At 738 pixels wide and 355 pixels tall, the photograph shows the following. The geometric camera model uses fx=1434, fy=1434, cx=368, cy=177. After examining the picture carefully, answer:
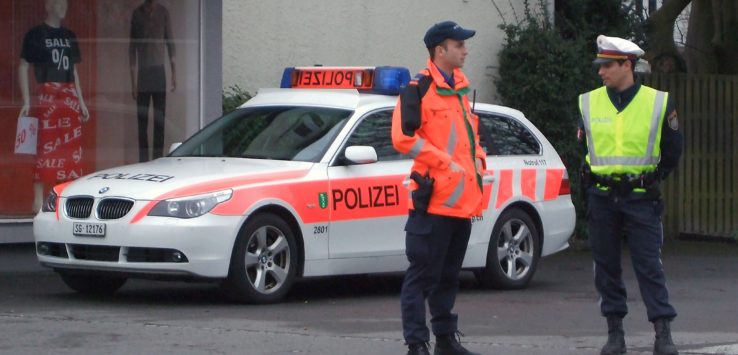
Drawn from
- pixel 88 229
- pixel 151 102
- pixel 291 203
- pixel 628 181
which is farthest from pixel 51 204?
pixel 628 181

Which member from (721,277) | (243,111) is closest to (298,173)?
(243,111)

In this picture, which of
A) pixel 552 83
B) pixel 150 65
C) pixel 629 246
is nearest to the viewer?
pixel 629 246

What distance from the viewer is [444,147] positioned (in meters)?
7.54

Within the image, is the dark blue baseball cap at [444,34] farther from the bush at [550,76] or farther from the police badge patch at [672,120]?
the bush at [550,76]

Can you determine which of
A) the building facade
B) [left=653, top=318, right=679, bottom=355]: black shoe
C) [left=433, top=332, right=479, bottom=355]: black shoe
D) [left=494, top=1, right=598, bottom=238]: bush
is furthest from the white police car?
[left=494, top=1, right=598, bottom=238]: bush

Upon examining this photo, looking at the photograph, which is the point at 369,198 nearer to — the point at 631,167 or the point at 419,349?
the point at 631,167

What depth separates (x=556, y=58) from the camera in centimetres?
1661

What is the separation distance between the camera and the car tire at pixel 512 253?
11633 millimetres

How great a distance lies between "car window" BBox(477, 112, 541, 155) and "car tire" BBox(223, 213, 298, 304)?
7.76 feet

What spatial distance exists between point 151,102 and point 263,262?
190 inches

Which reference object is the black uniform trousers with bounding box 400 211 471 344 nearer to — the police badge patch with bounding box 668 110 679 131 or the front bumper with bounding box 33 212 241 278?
the police badge patch with bounding box 668 110 679 131

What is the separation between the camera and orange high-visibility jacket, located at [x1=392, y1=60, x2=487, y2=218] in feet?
24.5

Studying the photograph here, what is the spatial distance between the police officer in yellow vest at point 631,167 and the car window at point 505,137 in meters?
4.03

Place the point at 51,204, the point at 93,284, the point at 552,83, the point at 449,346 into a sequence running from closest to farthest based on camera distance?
the point at 449,346 → the point at 51,204 → the point at 93,284 → the point at 552,83
